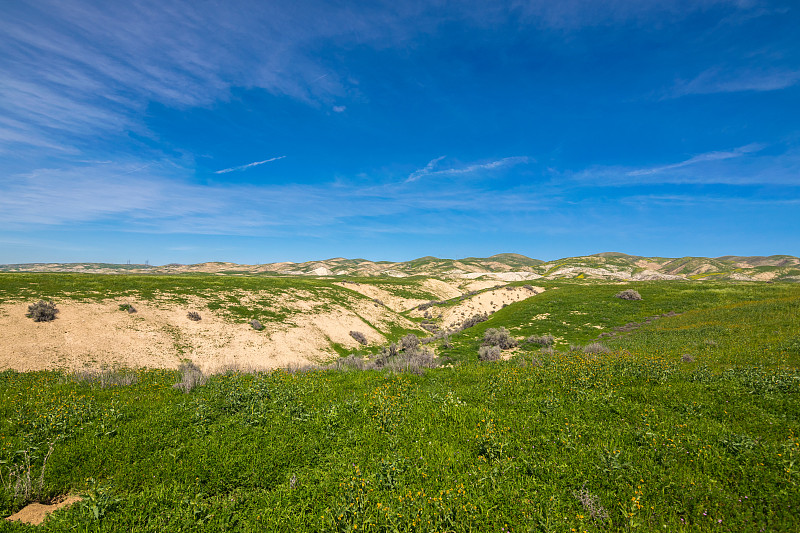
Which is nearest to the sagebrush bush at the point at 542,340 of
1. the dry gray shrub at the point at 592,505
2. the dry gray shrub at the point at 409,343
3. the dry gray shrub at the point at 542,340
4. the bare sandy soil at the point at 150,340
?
the dry gray shrub at the point at 542,340

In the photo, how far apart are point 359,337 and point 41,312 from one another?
27294 mm

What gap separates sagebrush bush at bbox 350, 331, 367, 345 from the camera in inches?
1399

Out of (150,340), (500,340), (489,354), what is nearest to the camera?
(489,354)

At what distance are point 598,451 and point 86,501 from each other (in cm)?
1106

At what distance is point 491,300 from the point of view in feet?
191

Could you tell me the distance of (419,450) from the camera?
796 cm

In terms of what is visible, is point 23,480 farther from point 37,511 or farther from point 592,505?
point 592,505

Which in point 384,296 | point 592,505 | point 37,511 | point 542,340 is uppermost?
point 592,505

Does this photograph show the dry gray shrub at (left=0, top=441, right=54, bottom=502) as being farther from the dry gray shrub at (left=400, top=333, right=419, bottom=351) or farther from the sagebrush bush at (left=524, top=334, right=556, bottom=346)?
the sagebrush bush at (left=524, top=334, right=556, bottom=346)

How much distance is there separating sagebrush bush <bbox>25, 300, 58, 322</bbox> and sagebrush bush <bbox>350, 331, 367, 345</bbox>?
26.1 m

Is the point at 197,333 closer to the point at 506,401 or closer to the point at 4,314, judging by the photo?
the point at 4,314

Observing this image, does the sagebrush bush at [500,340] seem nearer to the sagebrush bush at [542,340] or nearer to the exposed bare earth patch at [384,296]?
the sagebrush bush at [542,340]

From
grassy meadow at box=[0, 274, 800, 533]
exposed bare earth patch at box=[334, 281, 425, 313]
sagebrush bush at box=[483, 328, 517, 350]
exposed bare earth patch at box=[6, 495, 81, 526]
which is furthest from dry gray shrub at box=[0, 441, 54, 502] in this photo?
exposed bare earth patch at box=[334, 281, 425, 313]

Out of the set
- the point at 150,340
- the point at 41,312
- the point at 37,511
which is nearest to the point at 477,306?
the point at 150,340
